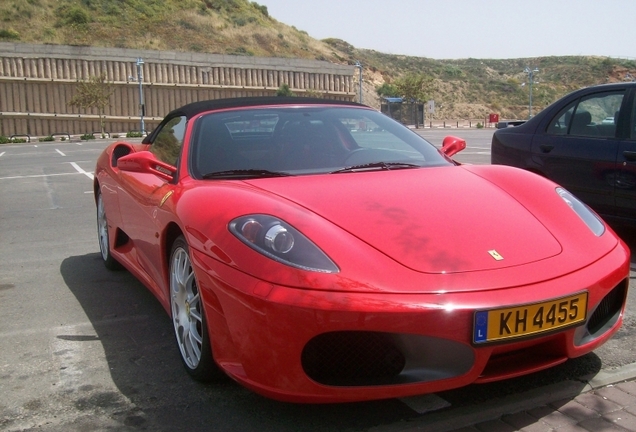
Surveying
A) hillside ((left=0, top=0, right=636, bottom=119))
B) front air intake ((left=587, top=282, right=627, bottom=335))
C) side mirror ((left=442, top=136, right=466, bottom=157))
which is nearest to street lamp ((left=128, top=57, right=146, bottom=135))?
hillside ((left=0, top=0, right=636, bottom=119))

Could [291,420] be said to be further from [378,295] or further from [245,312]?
[378,295]

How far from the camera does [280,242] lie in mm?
2639

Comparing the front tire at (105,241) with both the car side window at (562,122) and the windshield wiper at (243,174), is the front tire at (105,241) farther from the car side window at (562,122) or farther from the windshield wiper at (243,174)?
the car side window at (562,122)

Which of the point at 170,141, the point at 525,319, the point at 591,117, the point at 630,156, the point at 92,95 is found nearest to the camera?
the point at 525,319

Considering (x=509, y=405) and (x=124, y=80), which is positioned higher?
(x=124, y=80)

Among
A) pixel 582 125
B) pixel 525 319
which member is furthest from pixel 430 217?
pixel 582 125

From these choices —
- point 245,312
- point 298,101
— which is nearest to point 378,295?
point 245,312

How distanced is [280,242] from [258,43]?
72.2 meters

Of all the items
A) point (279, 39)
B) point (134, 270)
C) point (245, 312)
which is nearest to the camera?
point (245, 312)

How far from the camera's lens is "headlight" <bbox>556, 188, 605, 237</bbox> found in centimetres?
310

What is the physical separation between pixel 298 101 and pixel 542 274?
218 centimetres

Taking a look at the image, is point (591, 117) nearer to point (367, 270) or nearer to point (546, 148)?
point (546, 148)

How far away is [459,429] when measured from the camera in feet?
8.39

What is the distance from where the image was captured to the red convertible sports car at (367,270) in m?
2.40
